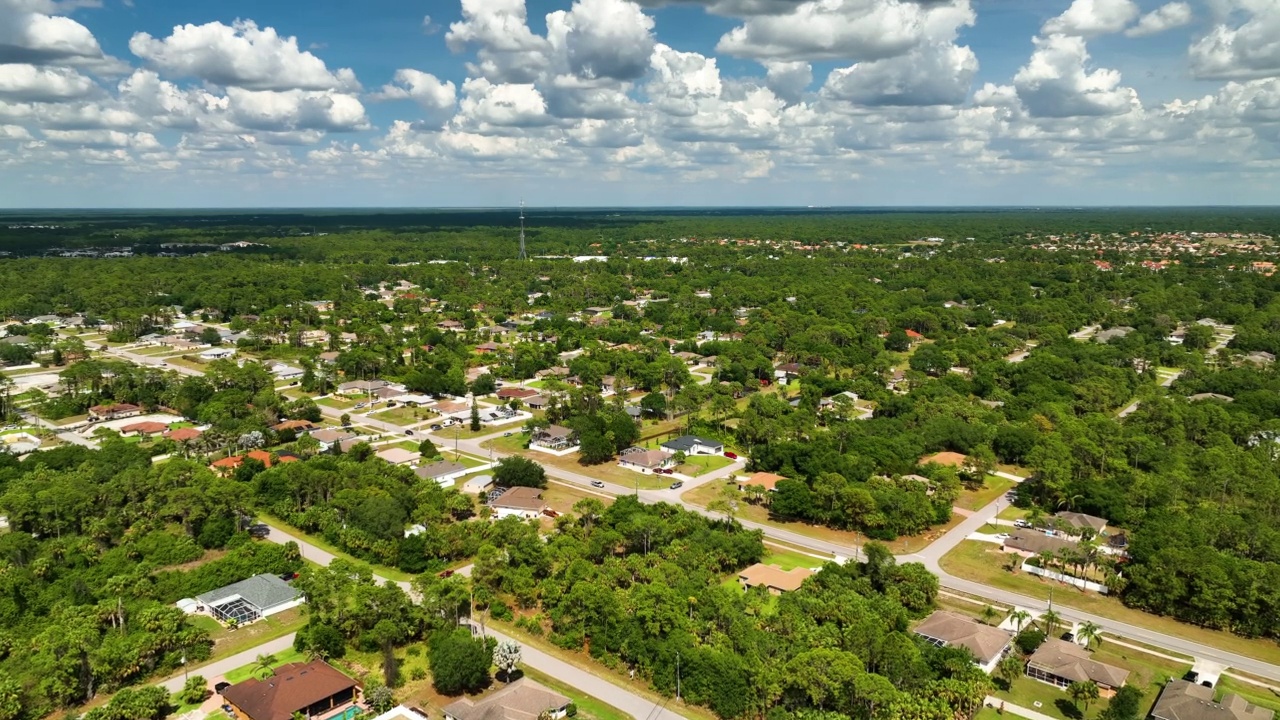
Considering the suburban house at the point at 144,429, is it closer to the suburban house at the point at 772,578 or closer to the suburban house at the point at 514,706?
the suburban house at the point at 514,706

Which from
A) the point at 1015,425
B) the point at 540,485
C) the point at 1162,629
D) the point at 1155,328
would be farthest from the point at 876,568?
the point at 1155,328

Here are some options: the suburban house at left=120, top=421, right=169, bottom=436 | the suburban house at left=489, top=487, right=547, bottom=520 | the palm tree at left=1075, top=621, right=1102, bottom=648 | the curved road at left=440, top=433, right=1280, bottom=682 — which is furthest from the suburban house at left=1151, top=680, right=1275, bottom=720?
the suburban house at left=120, top=421, right=169, bottom=436

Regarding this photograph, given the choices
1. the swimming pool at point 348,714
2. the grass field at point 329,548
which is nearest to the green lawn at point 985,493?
the grass field at point 329,548

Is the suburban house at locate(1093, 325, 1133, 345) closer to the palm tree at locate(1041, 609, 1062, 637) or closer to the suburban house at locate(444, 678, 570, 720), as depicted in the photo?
the palm tree at locate(1041, 609, 1062, 637)

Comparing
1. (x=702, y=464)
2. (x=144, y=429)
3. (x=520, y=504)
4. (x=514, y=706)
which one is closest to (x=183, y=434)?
(x=144, y=429)

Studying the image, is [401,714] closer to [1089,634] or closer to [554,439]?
[1089,634]

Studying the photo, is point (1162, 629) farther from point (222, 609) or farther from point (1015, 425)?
point (222, 609)
